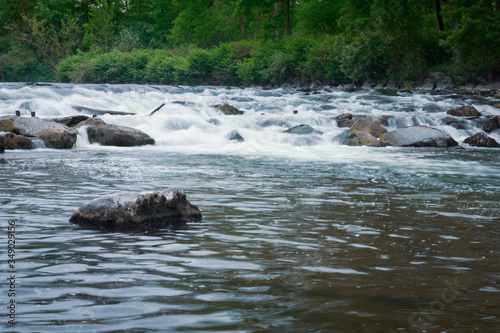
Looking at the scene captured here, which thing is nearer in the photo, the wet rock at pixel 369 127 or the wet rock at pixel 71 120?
the wet rock at pixel 71 120

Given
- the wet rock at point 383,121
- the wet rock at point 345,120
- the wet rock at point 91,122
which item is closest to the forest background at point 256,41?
the wet rock at point 383,121

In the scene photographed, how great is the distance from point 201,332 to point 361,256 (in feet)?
6.22

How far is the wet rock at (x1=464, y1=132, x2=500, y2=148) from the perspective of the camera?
16070 mm

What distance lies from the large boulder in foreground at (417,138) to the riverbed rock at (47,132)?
874cm

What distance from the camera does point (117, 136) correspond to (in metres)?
14.9

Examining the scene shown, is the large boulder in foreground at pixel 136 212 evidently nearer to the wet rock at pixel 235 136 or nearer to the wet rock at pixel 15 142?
the wet rock at pixel 15 142

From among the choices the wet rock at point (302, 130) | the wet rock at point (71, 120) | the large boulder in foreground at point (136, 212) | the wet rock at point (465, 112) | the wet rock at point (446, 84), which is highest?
the wet rock at point (446, 84)

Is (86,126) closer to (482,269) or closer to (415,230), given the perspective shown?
(415,230)

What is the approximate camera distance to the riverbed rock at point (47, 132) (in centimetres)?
1387

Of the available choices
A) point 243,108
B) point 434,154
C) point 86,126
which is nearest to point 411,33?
point 243,108

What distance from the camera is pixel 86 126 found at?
15672mm

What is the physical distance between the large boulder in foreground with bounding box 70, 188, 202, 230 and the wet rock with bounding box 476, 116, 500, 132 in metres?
15.4

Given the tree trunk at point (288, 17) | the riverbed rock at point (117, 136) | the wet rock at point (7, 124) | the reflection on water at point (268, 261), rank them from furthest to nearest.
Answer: the tree trunk at point (288, 17), the riverbed rock at point (117, 136), the wet rock at point (7, 124), the reflection on water at point (268, 261)

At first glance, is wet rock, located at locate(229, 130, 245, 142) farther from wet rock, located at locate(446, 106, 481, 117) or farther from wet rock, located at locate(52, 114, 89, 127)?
wet rock, located at locate(446, 106, 481, 117)
